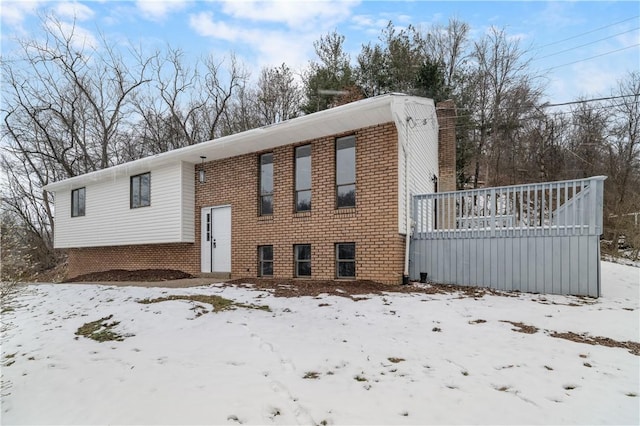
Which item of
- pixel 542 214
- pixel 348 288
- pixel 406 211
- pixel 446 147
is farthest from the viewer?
pixel 446 147

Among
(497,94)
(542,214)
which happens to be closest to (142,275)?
(542,214)

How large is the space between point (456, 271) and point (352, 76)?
12461 millimetres

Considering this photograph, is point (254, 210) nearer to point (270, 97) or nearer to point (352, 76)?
point (352, 76)

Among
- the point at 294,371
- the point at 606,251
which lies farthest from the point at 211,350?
the point at 606,251

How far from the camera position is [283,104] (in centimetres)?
2047

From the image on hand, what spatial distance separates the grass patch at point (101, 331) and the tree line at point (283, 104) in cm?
1280

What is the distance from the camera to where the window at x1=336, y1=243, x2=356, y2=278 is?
26.6ft

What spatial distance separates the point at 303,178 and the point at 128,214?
6.40 metres

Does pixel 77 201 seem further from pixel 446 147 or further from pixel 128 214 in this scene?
pixel 446 147

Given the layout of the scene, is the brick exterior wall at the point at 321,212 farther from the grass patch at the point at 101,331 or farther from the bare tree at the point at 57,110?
the bare tree at the point at 57,110

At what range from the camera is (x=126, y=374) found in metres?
3.15

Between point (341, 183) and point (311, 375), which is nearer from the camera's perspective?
point (311, 375)

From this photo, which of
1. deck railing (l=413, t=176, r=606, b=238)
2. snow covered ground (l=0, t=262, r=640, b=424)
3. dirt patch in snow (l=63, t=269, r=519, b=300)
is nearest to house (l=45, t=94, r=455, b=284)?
dirt patch in snow (l=63, t=269, r=519, b=300)

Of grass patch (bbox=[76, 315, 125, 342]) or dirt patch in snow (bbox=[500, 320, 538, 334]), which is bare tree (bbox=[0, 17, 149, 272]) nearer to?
grass patch (bbox=[76, 315, 125, 342])
